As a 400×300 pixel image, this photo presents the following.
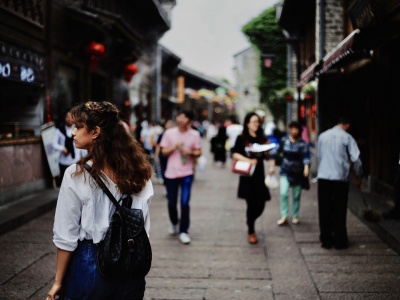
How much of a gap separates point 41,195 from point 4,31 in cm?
316

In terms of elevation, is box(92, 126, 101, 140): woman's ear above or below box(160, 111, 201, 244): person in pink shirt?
above

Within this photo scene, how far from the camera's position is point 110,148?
2895mm

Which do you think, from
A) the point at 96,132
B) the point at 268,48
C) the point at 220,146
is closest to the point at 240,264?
the point at 96,132

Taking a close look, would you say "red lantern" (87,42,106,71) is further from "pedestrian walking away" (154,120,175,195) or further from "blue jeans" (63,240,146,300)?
"blue jeans" (63,240,146,300)

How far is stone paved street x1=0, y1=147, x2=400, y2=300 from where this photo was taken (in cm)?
550

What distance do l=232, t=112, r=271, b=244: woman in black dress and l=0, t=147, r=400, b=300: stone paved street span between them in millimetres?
405

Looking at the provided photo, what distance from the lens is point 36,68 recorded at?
1140 centimetres

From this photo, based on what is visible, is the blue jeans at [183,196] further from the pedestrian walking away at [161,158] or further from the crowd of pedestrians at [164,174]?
the pedestrian walking away at [161,158]

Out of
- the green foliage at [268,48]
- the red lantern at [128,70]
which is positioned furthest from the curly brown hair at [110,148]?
the green foliage at [268,48]

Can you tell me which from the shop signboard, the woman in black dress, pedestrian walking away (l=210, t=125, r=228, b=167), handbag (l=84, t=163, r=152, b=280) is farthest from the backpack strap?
pedestrian walking away (l=210, t=125, r=228, b=167)

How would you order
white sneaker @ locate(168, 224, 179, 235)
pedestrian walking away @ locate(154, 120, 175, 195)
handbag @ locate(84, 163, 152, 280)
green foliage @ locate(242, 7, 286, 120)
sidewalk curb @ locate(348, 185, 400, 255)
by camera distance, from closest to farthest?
handbag @ locate(84, 163, 152, 280)
sidewalk curb @ locate(348, 185, 400, 255)
white sneaker @ locate(168, 224, 179, 235)
pedestrian walking away @ locate(154, 120, 175, 195)
green foliage @ locate(242, 7, 286, 120)

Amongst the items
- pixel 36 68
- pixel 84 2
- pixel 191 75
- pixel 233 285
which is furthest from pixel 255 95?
pixel 233 285

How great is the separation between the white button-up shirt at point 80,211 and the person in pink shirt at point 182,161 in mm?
4857

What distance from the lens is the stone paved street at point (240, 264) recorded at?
550 cm
